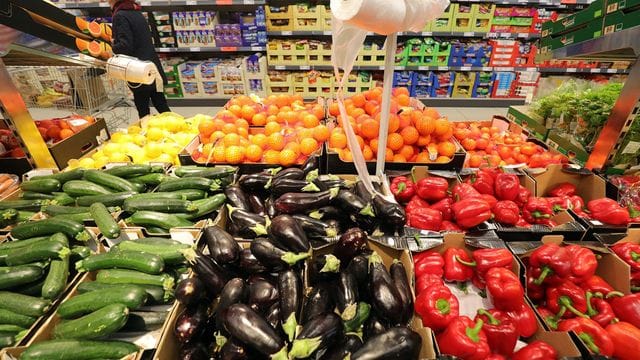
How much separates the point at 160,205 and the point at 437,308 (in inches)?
51.2

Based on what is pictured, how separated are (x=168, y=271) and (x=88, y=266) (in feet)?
0.94

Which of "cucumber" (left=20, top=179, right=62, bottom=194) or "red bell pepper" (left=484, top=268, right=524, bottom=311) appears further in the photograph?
"cucumber" (left=20, top=179, right=62, bottom=194)

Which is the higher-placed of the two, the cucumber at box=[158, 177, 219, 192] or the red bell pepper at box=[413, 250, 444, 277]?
the cucumber at box=[158, 177, 219, 192]

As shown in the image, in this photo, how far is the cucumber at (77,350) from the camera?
932 millimetres

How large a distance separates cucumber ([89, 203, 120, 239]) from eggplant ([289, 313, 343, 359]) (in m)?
0.93

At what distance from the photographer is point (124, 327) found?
1119mm

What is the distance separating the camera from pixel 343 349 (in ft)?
3.12

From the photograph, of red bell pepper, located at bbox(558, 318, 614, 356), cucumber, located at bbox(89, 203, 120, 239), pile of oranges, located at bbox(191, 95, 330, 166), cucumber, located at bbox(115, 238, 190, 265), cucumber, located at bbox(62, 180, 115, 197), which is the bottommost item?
red bell pepper, located at bbox(558, 318, 614, 356)

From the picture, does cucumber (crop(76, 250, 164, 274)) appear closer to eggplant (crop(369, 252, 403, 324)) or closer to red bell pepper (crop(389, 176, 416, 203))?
eggplant (crop(369, 252, 403, 324))

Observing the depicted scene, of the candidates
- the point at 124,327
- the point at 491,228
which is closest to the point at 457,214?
the point at 491,228

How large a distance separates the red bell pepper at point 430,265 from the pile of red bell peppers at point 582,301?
350 mm

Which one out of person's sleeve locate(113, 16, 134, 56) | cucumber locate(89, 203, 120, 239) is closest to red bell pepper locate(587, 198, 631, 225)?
cucumber locate(89, 203, 120, 239)

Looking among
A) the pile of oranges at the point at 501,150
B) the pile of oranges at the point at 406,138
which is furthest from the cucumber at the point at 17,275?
the pile of oranges at the point at 501,150

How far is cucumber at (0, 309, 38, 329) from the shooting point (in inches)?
41.7
